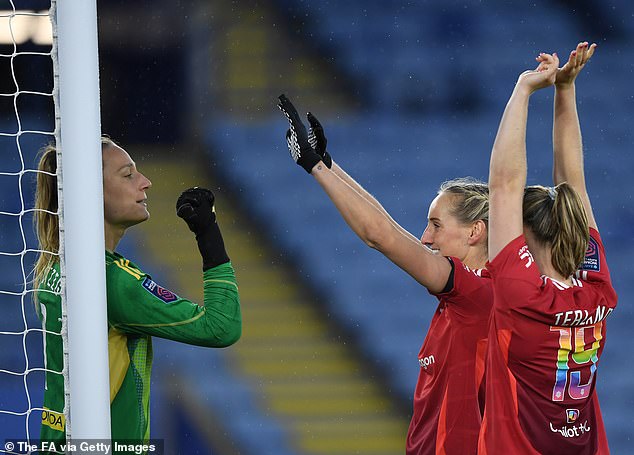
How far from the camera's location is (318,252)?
4.38m

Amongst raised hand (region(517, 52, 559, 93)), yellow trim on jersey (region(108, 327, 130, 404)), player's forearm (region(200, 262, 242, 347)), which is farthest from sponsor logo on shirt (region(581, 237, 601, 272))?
yellow trim on jersey (region(108, 327, 130, 404))

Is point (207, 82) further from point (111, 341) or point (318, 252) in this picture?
point (111, 341)

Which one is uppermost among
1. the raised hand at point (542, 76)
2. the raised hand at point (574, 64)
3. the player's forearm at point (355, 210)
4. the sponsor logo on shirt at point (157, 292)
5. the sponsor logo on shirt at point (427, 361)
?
the raised hand at point (574, 64)

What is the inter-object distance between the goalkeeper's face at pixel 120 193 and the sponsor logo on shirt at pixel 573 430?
0.92 meters

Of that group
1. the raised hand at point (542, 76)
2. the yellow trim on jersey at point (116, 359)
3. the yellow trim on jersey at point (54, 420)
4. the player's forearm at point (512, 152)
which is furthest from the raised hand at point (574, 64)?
the yellow trim on jersey at point (54, 420)

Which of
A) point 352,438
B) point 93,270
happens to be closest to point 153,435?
point 352,438

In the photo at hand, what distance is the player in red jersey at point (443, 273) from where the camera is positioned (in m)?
1.86

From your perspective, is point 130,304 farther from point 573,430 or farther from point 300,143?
point 573,430

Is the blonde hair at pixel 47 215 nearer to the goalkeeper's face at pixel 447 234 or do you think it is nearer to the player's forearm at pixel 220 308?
the player's forearm at pixel 220 308

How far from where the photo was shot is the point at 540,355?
1724mm

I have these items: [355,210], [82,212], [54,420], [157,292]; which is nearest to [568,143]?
[355,210]

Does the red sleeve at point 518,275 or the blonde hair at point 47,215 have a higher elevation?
the blonde hair at point 47,215

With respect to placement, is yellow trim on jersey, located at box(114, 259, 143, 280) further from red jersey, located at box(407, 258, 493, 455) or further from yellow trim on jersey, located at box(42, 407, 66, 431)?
red jersey, located at box(407, 258, 493, 455)

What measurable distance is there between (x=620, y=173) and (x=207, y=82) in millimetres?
1974
